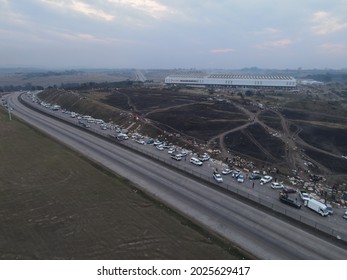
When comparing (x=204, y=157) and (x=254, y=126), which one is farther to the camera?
(x=254, y=126)

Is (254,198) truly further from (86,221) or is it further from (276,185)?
(86,221)

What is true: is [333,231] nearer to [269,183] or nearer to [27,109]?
[269,183]

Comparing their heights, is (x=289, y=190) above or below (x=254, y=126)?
below

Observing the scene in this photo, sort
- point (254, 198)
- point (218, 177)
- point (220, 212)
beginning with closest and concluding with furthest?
point (220, 212) → point (254, 198) → point (218, 177)

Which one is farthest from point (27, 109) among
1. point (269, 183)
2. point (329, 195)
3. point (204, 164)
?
point (329, 195)

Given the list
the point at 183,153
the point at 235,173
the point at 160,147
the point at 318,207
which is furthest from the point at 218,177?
the point at 160,147

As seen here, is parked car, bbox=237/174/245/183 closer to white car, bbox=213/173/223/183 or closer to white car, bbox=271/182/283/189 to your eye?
white car, bbox=213/173/223/183

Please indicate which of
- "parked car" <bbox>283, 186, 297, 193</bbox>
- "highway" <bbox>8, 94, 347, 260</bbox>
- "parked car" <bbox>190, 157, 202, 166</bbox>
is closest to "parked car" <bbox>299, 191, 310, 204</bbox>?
"parked car" <bbox>283, 186, 297, 193</bbox>
